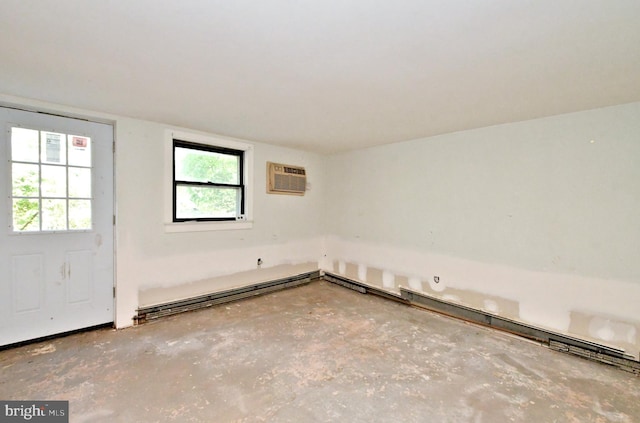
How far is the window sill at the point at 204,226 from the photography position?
3.39 m

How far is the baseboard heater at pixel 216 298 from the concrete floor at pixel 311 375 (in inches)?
5.8

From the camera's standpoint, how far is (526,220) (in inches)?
116

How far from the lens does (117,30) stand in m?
1.48

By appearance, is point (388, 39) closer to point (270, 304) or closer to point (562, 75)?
point (562, 75)

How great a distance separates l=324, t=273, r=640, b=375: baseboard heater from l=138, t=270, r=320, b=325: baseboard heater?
1.09m

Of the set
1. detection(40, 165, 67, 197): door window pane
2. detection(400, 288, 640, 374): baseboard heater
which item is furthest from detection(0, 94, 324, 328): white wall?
detection(400, 288, 640, 374): baseboard heater

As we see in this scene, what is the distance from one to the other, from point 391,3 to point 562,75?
4.83 feet

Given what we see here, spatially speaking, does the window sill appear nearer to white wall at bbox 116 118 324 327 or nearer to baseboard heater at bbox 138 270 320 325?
white wall at bbox 116 118 324 327

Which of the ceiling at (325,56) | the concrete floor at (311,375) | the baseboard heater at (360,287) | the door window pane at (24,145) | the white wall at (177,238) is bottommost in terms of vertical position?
the concrete floor at (311,375)

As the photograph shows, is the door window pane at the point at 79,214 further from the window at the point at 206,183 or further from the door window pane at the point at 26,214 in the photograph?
the window at the point at 206,183

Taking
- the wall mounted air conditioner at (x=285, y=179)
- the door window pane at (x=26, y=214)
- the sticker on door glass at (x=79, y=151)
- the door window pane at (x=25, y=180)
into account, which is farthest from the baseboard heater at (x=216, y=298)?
the sticker on door glass at (x=79, y=151)

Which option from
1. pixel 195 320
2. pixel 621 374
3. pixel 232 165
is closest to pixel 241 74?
pixel 232 165

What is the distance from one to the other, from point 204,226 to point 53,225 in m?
1.42

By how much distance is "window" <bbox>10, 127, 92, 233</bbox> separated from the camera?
2.53 m
